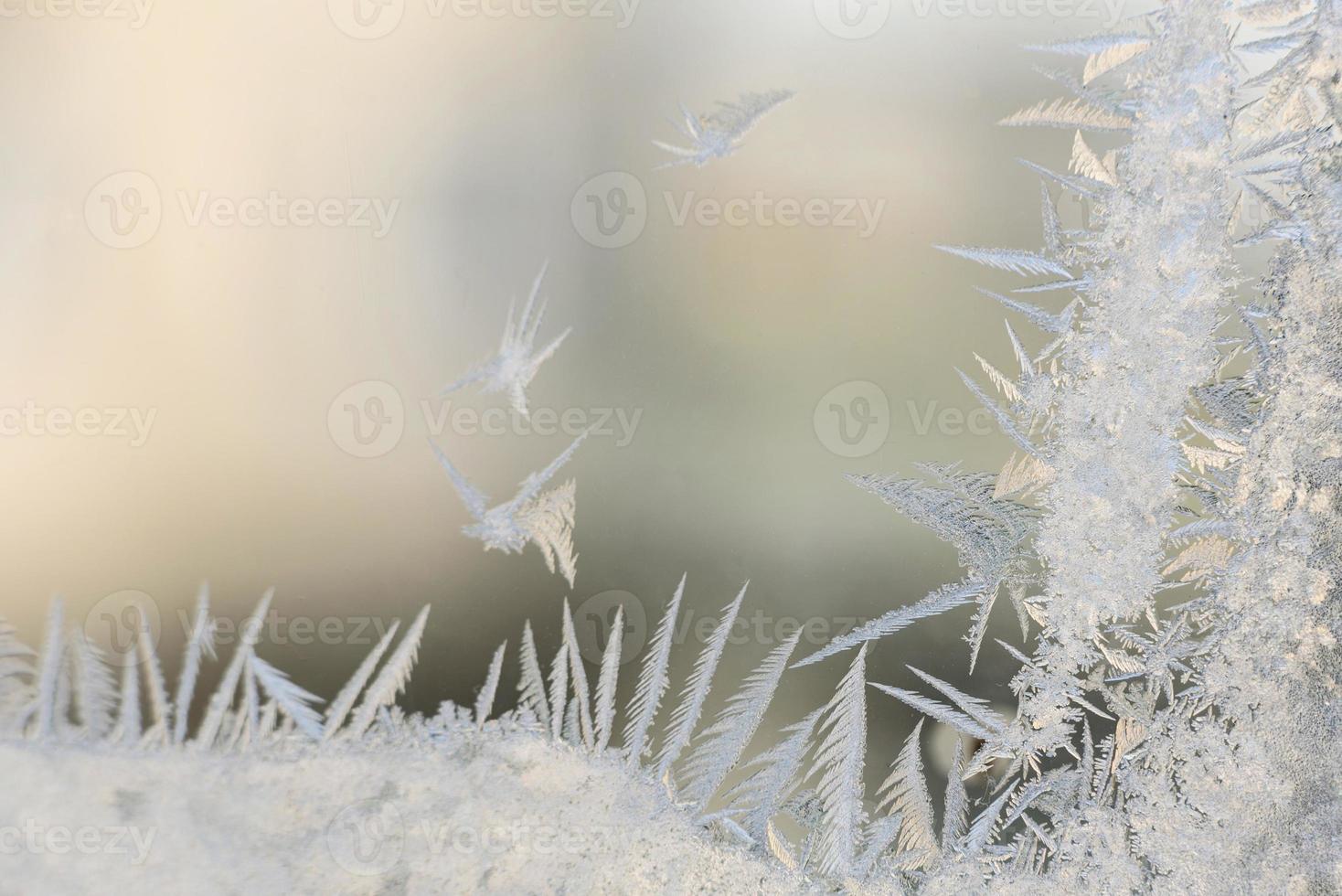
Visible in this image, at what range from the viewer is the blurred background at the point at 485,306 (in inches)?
30.2

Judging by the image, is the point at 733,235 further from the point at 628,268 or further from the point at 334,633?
the point at 334,633

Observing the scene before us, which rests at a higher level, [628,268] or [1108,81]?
[1108,81]

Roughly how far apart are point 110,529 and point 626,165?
63 cm

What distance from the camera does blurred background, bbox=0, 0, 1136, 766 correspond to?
2.51ft

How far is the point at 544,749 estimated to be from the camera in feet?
2.45

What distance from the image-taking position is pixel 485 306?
79cm

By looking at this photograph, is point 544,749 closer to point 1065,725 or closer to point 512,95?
point 1065,725

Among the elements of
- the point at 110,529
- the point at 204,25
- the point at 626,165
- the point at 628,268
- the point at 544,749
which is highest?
the point at 204,25

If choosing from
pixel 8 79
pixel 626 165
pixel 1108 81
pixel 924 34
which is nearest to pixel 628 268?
pixel 626 165

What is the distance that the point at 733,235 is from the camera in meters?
0.80

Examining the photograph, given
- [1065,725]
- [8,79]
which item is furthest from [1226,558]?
[8,79]

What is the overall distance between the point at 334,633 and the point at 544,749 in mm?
234

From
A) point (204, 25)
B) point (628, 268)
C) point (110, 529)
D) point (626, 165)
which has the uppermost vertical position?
point (204, 25)

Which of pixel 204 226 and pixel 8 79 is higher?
pixel 8 79
